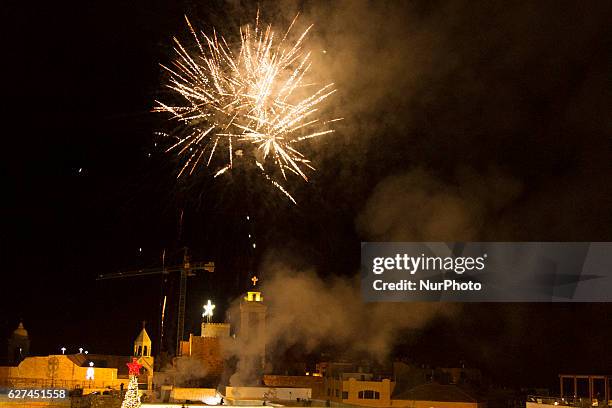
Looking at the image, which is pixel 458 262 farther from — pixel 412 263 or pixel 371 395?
pixel 371 395

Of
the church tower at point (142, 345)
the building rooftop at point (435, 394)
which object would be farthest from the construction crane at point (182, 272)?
the building rooftop at point (435, 394)

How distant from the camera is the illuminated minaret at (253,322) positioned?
43.3m

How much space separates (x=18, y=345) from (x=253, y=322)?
16.4m

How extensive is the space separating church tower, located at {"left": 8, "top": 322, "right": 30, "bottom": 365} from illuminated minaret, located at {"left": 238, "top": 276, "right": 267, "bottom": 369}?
15049mm

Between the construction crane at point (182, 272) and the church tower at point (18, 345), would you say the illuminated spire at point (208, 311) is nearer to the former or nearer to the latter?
the construction crane at point (182, 272)

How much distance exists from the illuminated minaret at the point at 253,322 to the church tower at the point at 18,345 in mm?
15049

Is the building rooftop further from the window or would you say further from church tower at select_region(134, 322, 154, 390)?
church tower at select_region(134, 322, 154, 390)

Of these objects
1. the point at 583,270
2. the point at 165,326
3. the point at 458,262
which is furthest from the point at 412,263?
the point at 165,326

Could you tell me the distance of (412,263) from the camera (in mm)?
27656

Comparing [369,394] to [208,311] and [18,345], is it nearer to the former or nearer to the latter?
[208,311]

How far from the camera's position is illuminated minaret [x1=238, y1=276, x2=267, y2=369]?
43.3m

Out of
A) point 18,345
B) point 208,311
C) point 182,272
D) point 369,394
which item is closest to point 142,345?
point 208,311

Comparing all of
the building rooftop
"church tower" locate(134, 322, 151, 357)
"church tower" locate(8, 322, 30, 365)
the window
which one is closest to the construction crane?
"church tower" locate(134, 322, 151, 357)

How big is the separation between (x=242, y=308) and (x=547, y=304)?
1678 centimetres
